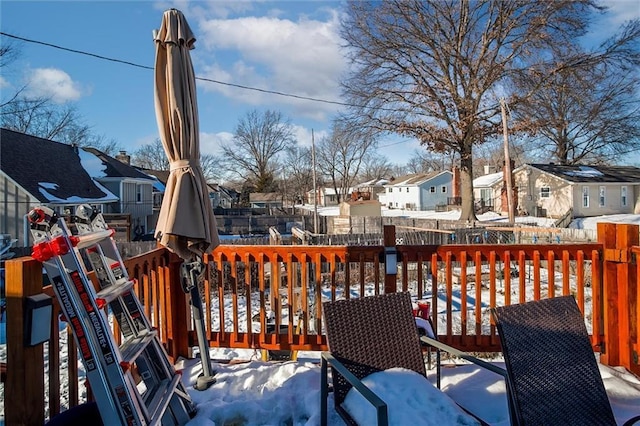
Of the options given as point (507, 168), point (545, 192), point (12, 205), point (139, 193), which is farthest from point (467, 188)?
point (12, 205)

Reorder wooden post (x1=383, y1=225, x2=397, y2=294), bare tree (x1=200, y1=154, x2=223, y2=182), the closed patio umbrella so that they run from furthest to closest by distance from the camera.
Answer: bare tree (x1=200, y1=154, x2=223, y2=182), wooden post (x1=383, y1=225, x2=397, y2=294), the closed patio umbrella

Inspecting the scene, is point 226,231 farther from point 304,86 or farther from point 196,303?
point 196,303

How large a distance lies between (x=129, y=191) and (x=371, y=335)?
23.4 meters

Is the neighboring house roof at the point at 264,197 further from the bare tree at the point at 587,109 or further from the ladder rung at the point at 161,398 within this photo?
the ladder rung at the point at 161,398

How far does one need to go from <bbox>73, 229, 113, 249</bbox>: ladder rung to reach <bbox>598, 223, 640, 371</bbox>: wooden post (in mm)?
3348

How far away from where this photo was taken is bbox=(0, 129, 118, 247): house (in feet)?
48.6

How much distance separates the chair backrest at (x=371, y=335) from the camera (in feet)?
7.04

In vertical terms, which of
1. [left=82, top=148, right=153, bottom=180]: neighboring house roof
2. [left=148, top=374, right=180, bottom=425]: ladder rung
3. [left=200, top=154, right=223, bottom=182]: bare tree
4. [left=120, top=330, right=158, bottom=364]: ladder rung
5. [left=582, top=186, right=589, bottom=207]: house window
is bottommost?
[left=148, top=374, right=180, bottom=425]: ladder rung

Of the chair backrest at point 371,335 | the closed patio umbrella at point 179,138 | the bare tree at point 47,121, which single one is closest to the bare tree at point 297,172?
the bare tree at point 47,121

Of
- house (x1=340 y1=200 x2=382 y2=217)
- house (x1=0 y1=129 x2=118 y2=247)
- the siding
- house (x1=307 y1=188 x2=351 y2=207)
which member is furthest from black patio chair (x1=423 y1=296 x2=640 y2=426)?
house (x1=307 y1=188 x2=351 y2=207)

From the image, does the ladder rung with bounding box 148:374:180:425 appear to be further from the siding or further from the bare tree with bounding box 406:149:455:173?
the bare tree with bounding box 406:149:455:173

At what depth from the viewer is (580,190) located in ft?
80.1

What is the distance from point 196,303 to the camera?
8.86ft

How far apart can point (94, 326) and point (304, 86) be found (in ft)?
59.1
